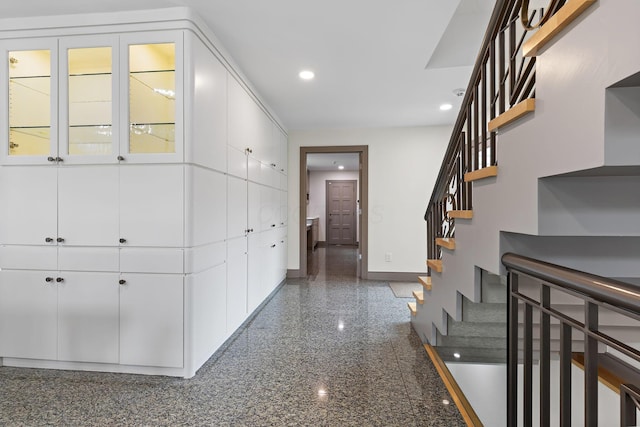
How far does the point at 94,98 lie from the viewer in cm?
204

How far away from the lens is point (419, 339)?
2.58 meters

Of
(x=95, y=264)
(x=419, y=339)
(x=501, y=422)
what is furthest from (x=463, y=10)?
(x=95, y=264)

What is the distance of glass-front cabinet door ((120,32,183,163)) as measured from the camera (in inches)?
77.2

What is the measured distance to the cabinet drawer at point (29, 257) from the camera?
2.05 metres

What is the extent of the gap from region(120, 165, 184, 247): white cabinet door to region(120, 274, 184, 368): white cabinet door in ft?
0.82

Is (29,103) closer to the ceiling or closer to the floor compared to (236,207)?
closer to the ceiling

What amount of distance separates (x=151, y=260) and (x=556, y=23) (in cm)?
225

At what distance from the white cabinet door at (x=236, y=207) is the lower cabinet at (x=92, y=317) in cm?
75

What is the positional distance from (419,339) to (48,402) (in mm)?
2518

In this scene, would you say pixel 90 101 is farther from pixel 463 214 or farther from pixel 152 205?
pixel 463 214

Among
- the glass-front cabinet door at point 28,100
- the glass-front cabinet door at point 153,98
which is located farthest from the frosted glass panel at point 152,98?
the glass-front cabinet door at point 28,100

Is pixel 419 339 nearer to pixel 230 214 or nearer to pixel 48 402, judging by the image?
pixel 230 214

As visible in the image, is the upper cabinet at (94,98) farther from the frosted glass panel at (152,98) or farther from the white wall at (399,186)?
the white wall at (399,186)

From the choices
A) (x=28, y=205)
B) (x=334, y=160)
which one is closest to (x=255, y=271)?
(x=28, y=205)
